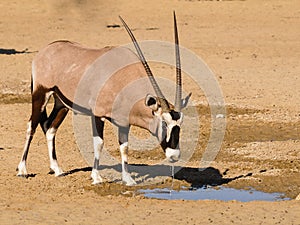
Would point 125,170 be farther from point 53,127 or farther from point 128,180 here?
point 53,127

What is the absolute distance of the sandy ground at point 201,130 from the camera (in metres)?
9.64

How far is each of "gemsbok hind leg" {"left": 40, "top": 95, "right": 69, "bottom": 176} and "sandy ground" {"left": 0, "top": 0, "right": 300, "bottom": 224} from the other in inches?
8.0

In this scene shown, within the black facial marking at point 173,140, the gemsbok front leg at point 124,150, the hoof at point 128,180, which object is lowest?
the hoof at point 128,180

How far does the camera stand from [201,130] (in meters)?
14.7

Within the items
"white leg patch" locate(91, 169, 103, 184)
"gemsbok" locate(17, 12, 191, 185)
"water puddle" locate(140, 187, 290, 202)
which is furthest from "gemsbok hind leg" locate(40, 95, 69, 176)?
"water puddle" locate(140, 187, 290, 202)

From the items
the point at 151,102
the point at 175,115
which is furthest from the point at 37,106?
the point at 175,115

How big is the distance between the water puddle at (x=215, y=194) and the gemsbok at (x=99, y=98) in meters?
0.46

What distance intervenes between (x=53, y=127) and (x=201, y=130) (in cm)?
342

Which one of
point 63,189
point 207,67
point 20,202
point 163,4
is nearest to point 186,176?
point 63,189

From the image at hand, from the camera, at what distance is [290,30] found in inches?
1158

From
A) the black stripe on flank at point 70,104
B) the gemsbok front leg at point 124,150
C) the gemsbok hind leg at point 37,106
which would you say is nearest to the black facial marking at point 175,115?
the gemsbok front leg at point 124,150

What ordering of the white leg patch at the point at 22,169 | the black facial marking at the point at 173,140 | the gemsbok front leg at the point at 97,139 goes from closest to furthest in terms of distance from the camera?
the black facial marking at the point at 173,140 < the gemsbok front leg at the point at 97,139 < the white leg patch at the point at 22,169

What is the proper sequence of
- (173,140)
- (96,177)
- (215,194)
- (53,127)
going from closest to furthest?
1. (173,140)
2. (215,194)
3. (96,177)
4. (53,127)

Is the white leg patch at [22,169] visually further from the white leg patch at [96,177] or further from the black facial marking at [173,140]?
the black facial marking at [173,140]
